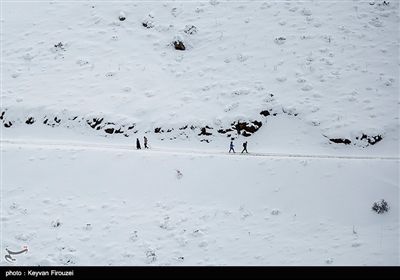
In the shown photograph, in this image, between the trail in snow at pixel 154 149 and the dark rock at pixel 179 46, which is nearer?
the trail in snow at pixel 154 149

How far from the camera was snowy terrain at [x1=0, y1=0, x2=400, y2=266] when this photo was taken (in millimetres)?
16203

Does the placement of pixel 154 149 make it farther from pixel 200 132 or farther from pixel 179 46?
pixel 179 46

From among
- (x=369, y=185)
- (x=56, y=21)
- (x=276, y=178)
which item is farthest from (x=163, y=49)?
(x=369, y=185)

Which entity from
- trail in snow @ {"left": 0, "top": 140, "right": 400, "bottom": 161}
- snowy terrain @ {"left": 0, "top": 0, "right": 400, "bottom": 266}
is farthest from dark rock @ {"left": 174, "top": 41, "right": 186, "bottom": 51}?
trail in snow @ {"left": 0, "top": 140, "right": 400, "bottom": 161}

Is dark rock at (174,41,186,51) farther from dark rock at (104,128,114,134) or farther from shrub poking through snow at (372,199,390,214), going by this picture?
shrub poking through snow at (372,199,390,214)

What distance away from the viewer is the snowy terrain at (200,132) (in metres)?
16.2

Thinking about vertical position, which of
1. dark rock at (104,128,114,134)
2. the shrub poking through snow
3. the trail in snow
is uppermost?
dark rock at (104,128,114,134)

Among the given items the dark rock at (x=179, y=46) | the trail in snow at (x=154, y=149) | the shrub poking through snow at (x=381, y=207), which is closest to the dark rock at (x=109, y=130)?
the trail in snow at (x=154, y=149)

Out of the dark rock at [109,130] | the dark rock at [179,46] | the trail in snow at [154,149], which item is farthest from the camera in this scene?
the dark rock at [179,46]

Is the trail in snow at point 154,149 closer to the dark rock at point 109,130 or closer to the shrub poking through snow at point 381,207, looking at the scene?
the dark rock at point 109,130

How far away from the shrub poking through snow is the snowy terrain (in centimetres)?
22

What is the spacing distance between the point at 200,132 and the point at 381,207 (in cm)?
1053

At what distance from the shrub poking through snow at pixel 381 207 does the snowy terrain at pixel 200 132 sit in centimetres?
22

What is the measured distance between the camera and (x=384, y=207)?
16797 millimetres
